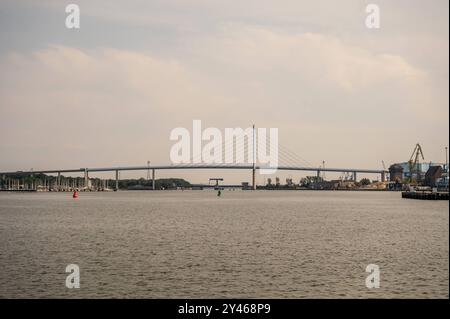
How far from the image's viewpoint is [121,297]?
825 inches

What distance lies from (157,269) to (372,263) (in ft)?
36.1

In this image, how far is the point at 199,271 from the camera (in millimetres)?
26062

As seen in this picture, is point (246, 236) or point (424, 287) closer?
point (424, 287)

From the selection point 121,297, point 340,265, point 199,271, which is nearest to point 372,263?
point 340,265

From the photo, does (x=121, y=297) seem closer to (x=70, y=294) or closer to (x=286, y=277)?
(x=70, y=294)

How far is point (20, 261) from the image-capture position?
28.6 m

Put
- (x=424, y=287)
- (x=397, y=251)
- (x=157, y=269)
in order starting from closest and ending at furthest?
(x=424, y=287), (x=157, y=269), (x=397, y=251)
